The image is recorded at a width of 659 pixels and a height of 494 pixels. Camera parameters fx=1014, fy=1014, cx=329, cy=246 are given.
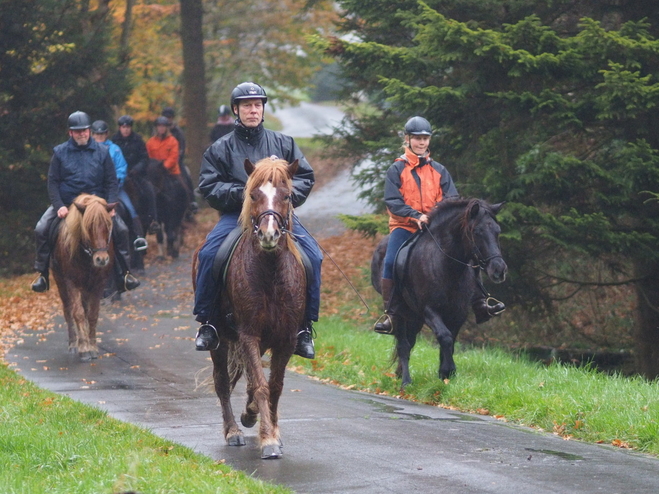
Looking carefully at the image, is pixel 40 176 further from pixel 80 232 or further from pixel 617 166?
pixel 617 166

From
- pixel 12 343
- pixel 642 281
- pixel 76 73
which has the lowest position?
pixel 12 343

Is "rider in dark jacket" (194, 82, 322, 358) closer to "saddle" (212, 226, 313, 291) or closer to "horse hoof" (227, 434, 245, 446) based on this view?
"saddle" (212, 226, 313, 291)

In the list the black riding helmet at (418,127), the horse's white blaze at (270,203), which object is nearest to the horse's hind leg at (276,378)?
the horse's white blaze at (270,203)

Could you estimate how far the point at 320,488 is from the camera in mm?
6582

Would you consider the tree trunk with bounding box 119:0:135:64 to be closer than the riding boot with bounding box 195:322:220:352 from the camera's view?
No

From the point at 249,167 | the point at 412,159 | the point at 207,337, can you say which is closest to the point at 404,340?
the point at 412,159

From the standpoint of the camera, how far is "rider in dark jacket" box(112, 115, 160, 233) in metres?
21.9

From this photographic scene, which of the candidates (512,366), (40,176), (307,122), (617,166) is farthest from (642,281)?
(307,122)

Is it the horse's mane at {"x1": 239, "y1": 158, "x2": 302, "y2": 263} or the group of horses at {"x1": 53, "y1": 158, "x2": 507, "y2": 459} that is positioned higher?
the horse's mane at {"x1": 239, "y1": 158, "x2": 302, "y2": 263}

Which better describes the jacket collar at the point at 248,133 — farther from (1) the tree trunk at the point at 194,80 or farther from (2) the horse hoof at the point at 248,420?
(1) the tree trunk at the point at 194,80

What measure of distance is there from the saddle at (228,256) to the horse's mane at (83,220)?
240 inches

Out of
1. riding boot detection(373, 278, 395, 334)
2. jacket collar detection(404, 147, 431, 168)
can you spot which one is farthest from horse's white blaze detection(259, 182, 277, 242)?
riding boot detection(373, 278, 395, 334)

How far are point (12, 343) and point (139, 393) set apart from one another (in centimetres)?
517

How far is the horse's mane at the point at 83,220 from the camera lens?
45.4 ft
